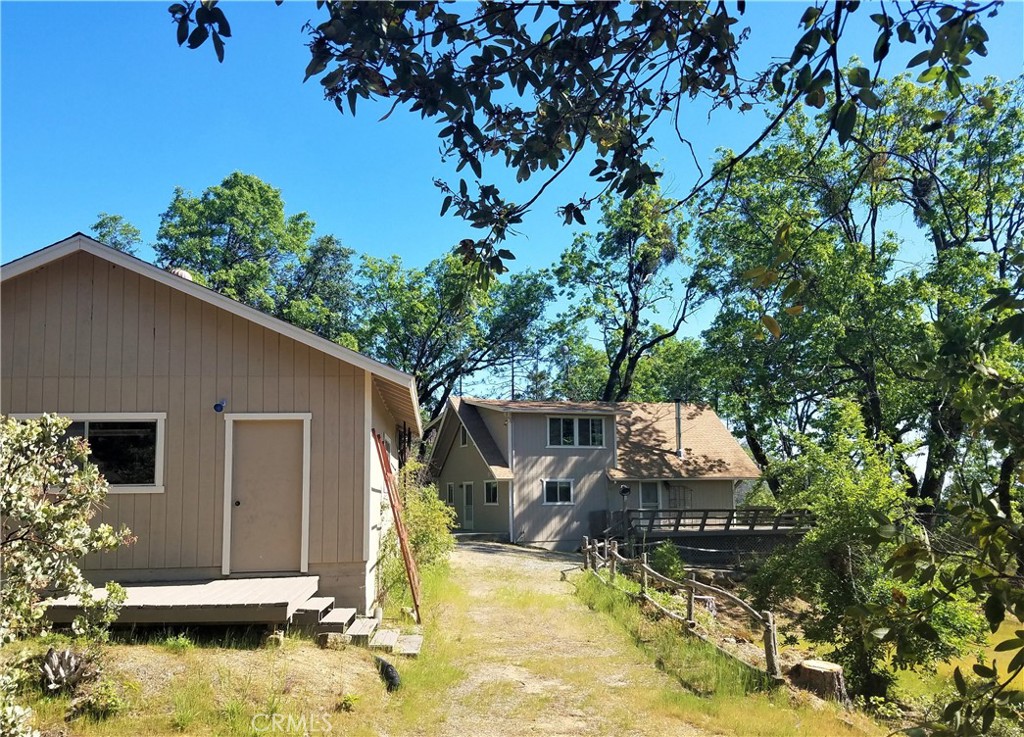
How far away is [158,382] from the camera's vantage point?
9969 mm

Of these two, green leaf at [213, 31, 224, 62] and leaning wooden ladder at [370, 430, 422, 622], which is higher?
green leaf at [213, 31, 224, 62]

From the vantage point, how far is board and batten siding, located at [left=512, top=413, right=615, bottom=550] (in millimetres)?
26969

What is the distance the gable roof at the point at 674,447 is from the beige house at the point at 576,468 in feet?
0.13

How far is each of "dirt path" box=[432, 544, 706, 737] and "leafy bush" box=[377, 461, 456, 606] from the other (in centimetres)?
127

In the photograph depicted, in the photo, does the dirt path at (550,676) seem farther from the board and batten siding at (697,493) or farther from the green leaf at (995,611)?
the board and batten siding at (697,493)

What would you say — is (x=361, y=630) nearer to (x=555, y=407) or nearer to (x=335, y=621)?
(x=335, y=621)

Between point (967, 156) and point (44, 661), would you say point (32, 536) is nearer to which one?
point (44, 661)

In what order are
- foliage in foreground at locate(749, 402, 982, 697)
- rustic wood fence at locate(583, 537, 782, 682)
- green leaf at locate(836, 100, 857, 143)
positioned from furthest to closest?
foliage in foreground at locate(749, 402, 982, 697) < rustic wood fence at locate(583, 537, 782, 682) < green leaf at locate(836, 100, 857, 143)

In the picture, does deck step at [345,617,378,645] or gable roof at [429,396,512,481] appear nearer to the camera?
deck step at [345,617,378,645]

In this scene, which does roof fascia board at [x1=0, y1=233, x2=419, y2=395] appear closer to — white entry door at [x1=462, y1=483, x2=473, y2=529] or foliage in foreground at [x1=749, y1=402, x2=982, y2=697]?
foliage in foreground at [x1=749, y1=402, x2=982, y2=697]

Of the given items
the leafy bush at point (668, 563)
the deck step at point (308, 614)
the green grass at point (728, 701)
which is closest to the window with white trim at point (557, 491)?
the leafy bush at point (668, 563)

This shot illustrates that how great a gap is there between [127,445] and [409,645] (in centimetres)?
467

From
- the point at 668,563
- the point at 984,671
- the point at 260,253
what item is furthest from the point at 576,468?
the point at 984,671

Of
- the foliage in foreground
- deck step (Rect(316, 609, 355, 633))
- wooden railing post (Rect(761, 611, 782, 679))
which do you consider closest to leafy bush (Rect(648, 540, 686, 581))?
the foliage in foreground
